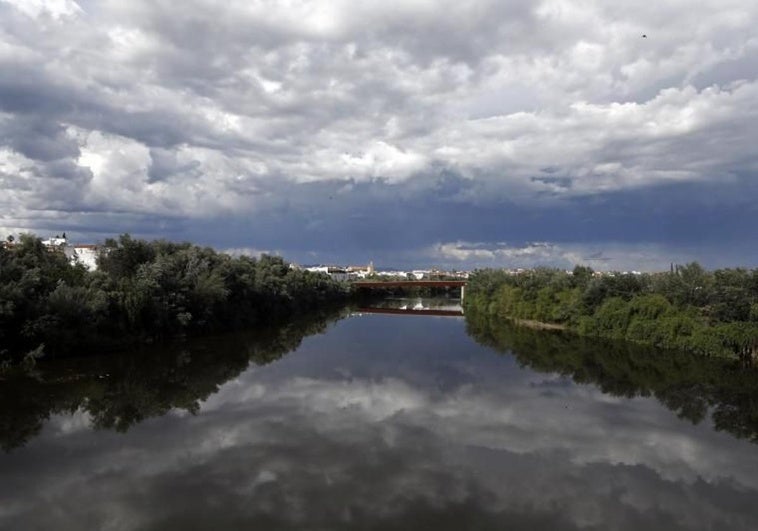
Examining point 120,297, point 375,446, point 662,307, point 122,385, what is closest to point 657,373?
point 662,307

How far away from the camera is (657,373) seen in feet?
101

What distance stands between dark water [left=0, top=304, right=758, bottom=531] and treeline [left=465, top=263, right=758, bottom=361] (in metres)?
4.18

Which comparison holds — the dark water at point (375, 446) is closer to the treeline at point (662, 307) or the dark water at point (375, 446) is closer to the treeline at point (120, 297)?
the treeline at point (120, 297)

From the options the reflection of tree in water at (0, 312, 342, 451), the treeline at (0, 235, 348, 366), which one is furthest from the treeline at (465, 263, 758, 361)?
the treeline at (0, 235, 348, 366)

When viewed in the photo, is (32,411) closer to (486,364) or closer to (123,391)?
(123,391)

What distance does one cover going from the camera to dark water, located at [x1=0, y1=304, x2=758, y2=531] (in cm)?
1260

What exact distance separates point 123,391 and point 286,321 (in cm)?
3530

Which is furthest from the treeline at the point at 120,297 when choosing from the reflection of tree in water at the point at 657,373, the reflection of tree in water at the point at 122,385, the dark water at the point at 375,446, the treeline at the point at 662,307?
the treeline at the point at 662,307

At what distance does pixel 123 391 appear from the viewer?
79.5ft

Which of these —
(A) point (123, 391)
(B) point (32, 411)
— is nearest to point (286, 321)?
(A) point (123, 391)

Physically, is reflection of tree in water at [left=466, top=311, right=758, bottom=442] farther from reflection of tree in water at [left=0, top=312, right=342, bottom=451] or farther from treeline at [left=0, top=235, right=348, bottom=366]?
treeline at [left=0, top=235, right=348, bottom=366]

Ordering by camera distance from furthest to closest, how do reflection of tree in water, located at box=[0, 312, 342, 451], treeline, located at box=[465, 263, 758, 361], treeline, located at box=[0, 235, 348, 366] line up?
1. treeline, located at box=[465, 263, 758, 361]
2. treeline, located at box=[0, 235, 348, 366]
3. reflection of tree in water, located at box=[0, 312, 342, 451]

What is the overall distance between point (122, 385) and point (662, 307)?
34217 mm

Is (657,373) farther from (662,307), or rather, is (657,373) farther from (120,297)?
(120,297)
